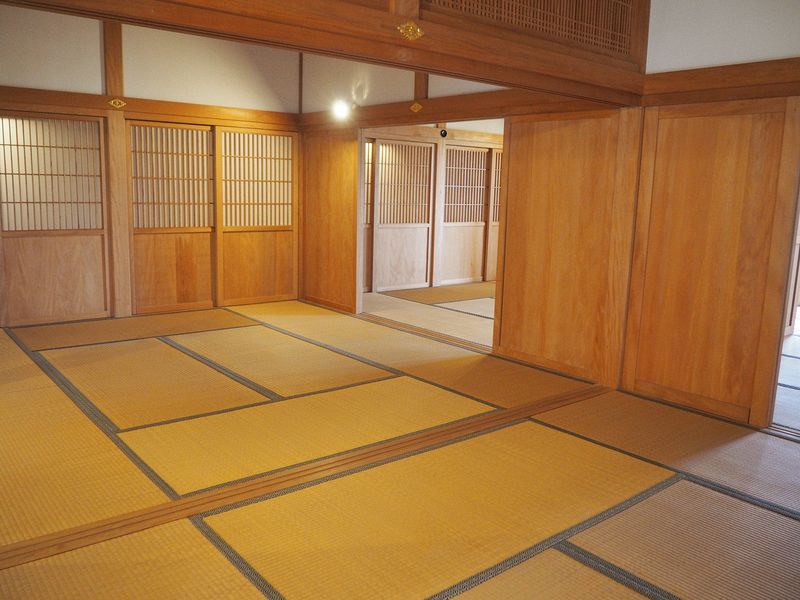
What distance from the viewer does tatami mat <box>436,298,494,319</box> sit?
23.9ft

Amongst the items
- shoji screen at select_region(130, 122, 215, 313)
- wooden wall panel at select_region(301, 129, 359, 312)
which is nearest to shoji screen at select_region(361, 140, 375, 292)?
wooden wall panel at select_region(301, 129, 359, 312)

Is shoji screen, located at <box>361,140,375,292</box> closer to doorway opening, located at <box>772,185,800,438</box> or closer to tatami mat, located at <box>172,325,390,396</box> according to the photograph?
tatami mat, located at <box>172,325,390,396</box>

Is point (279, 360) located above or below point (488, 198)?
below

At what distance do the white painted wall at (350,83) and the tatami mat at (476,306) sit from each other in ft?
7.95

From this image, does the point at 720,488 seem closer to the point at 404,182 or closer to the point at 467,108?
the point at 467,108

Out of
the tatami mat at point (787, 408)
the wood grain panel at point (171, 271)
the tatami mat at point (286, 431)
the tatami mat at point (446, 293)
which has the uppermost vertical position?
the wood grain panel at point (171, 271)

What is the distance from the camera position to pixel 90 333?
5766 mm

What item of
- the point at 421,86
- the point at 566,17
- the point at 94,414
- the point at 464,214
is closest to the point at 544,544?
the point at 94,414

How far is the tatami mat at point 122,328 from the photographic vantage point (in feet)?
18.0

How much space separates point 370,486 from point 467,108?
131 inches

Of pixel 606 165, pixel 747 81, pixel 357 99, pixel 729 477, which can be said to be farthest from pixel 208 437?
pixel 357 99

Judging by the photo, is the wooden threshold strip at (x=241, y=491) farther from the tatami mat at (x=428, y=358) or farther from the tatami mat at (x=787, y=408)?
the tatami mat at (x=787, y=408)

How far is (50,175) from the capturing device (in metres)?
6.05

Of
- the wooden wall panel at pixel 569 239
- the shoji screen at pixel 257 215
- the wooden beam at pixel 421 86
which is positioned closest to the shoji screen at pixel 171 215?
the shoji screen at pixel 257 215
